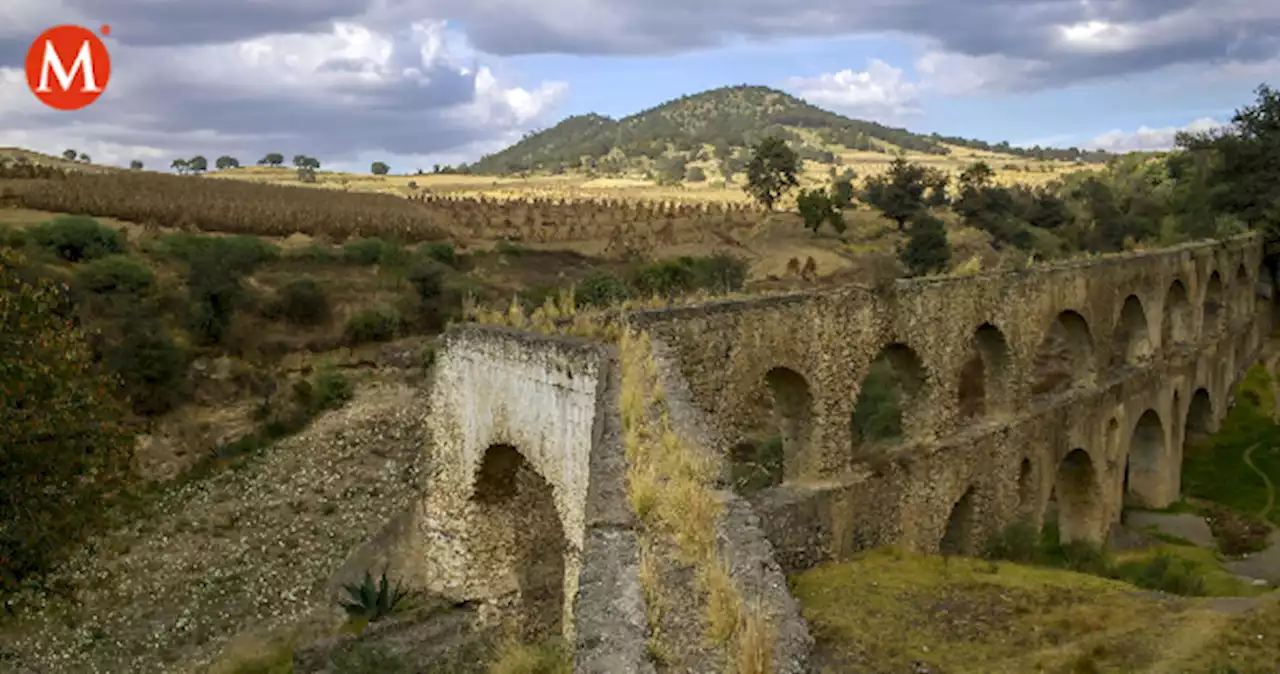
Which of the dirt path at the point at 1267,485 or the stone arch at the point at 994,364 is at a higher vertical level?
the stone arch at the point at 994,364

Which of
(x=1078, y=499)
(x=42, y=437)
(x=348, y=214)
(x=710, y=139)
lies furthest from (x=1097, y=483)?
(x=710, y=139)

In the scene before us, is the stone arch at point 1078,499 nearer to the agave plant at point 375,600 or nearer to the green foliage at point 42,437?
the agave plant at point 375,600

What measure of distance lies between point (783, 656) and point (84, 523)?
855cm

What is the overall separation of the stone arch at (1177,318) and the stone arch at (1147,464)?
3255mm

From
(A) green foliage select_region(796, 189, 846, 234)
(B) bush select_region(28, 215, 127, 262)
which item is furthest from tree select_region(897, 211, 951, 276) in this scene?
(B) bush select_region(28, 215, 127, 262)

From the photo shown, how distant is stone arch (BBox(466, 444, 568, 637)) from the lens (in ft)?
34.8

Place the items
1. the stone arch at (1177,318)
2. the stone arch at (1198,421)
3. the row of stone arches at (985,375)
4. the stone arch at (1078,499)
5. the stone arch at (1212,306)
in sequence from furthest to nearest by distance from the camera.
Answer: the stone arch at (1212,306) < the stone arch at (1198,421) < the stone arch at (1177,318) < the stone arch at (1078,499) < the row of stone arches at (985,375)

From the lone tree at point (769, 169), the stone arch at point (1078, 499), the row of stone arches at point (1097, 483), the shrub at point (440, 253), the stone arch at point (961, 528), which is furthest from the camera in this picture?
the lone tree at point (769, 169)

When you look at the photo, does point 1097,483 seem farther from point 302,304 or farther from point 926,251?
point 302,304

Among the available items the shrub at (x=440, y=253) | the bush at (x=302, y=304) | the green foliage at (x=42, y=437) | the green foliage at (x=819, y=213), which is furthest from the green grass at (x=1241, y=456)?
the bush at (x=302, y=304)

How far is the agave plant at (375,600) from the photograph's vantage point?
11711 mm

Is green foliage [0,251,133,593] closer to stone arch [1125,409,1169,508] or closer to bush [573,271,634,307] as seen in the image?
bush [573,271,634,307]

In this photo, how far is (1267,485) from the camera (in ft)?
72.7

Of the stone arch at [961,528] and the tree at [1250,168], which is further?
the tree at [1250,168]
